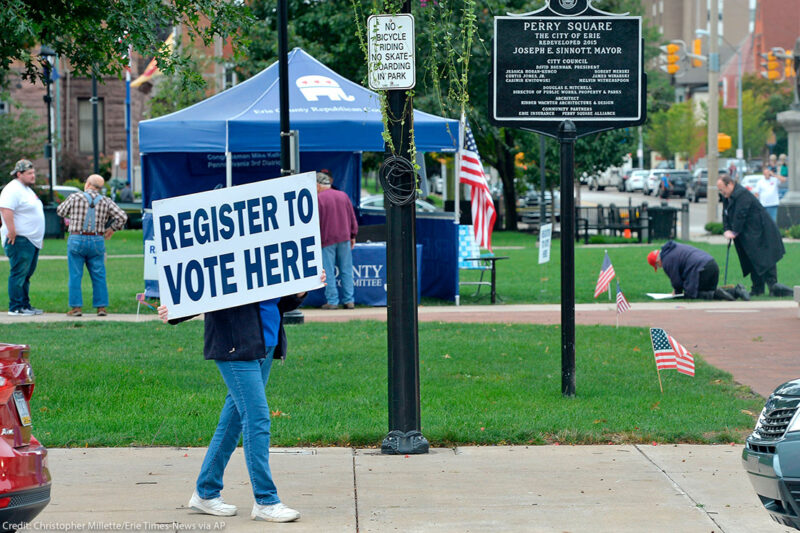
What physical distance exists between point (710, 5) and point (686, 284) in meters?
114

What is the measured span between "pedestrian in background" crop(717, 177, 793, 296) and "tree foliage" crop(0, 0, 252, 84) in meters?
9.49

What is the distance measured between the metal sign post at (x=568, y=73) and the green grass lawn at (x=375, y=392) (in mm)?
1188

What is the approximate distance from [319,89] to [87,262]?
4376mm

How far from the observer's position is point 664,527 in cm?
612

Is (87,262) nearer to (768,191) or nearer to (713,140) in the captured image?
(768,191)

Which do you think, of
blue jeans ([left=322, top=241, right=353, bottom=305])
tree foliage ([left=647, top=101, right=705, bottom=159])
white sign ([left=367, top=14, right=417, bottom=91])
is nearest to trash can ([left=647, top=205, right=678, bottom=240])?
blue jeans ([left=322, top=241, right=353, bottom=305])

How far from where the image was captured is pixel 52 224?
3406 cm

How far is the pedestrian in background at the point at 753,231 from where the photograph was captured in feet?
57.8

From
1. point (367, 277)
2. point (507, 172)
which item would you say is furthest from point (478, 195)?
point (507, 172)

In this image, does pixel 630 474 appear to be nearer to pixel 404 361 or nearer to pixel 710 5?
pixel 404 361

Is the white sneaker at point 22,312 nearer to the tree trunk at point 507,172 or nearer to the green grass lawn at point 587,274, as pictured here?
the green grass lawn at point 587,274

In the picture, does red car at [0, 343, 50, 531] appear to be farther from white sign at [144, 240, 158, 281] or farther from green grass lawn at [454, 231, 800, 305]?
green grass lawn at [454, 231, 800, 305]

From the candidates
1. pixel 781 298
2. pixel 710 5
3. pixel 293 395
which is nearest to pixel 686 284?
pixel 781 298

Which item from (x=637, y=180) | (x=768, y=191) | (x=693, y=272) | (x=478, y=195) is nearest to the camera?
(x=693, y=272)
